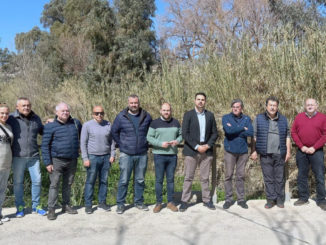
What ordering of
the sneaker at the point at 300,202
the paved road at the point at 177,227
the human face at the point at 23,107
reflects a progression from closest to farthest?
1. the paved road at the point at 177,227
2. the human face at the point at 23,107
3. the sneaker at the point at 300,202

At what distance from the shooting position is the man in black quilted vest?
4.62m

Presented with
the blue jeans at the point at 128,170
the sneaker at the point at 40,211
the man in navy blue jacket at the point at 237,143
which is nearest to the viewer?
the sneaker at the point at 40,211

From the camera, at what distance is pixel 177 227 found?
3963 mm

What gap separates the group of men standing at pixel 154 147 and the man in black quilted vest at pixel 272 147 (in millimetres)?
13

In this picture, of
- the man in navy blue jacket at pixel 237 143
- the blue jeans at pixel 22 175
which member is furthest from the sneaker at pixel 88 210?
the man in navy blue jacket at pixel 237 143

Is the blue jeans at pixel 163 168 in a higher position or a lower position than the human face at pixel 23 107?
lower

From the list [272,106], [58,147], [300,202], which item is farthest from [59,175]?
[300,202]

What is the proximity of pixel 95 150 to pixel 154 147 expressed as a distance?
0.77 m

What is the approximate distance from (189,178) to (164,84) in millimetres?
5153

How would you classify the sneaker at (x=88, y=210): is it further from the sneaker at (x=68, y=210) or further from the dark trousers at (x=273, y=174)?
the dark trousers at (x=273, y=174)

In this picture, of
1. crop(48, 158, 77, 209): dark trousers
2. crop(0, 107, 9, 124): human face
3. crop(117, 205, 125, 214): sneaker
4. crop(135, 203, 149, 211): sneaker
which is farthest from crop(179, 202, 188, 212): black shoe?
crop(0, 107, 9, 124): human face

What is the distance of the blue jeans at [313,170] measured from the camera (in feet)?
15.1

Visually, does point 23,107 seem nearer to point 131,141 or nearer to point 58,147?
point 58,147

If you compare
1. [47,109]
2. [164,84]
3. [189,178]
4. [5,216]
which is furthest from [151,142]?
[47,109]
